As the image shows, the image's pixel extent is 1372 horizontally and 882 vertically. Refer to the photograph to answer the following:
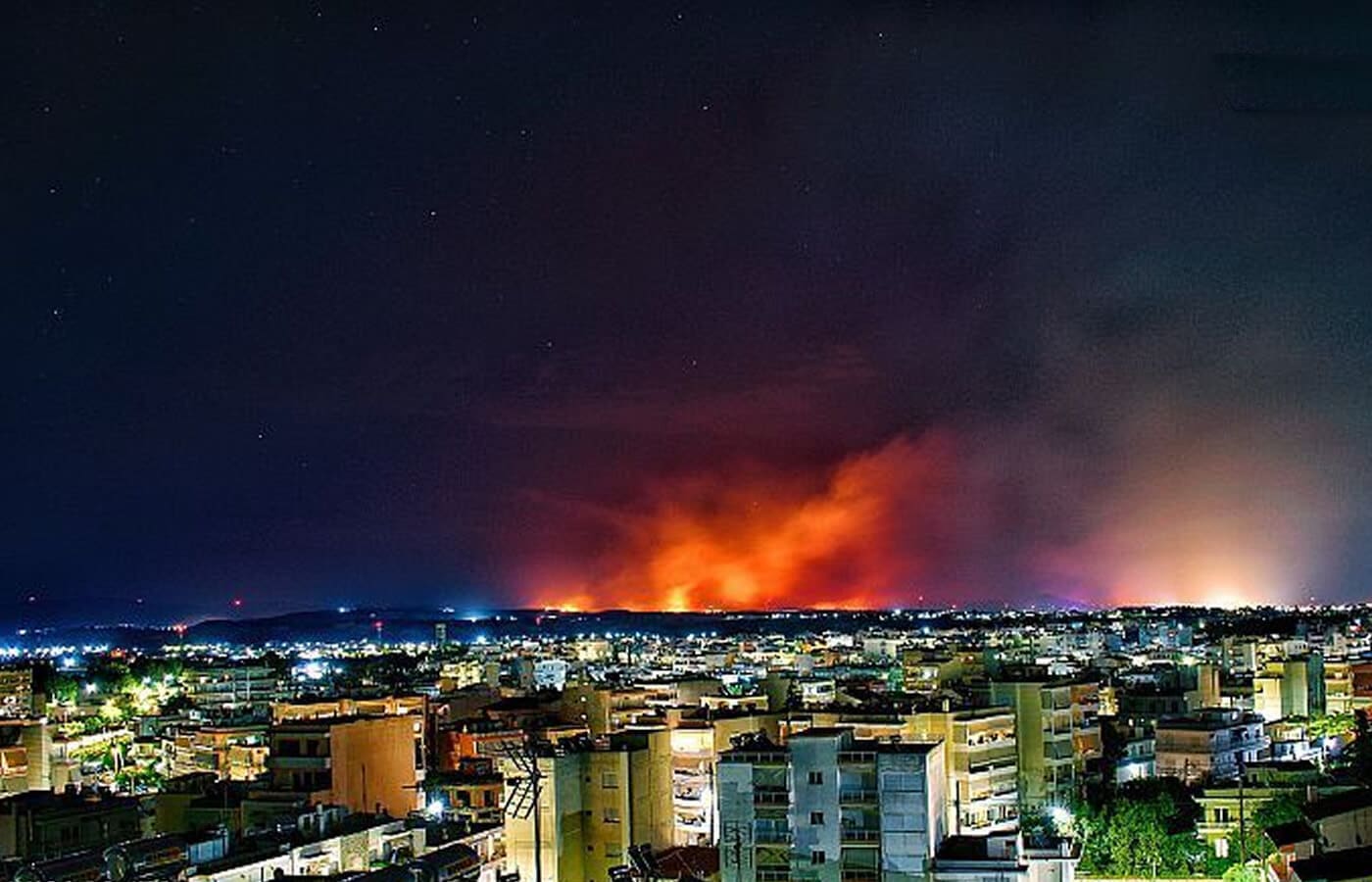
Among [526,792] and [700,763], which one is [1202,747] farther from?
[526,792]

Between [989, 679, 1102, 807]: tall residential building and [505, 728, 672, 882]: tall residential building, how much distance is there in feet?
16.7

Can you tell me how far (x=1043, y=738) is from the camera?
20531mm

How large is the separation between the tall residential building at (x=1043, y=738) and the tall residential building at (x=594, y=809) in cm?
509

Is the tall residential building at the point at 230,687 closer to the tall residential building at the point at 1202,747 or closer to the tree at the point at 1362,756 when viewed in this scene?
the tall residential building at the point at 1202,747

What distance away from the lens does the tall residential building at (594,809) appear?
16312mm

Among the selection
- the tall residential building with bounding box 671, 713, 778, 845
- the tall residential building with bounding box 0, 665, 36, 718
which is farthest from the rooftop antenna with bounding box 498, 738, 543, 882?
the tall residential building with bounding box 0, 665, 36, 718

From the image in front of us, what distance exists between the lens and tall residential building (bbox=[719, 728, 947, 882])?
40.3ft

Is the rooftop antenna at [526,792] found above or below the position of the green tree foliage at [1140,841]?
above

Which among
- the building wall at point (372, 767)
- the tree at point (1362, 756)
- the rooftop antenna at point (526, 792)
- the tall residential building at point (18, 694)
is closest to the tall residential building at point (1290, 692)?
the tree at point (1362, 756)

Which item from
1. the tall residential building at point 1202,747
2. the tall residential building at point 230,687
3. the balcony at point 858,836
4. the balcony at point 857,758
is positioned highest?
the balcony at point 857,758

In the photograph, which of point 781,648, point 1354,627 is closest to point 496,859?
point 781,648

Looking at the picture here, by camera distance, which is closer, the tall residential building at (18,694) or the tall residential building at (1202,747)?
the tall residential building at (1202,747)

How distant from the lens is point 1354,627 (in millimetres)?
64875

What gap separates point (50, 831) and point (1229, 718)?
15865 mm
